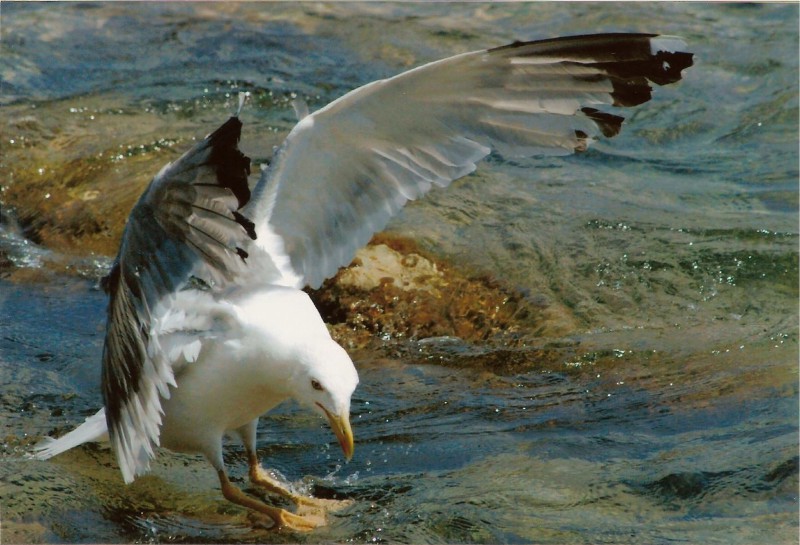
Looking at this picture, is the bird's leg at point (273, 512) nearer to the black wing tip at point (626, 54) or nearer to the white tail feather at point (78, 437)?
the white tail feather at point (78, 437)

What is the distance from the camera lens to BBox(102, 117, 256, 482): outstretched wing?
309 centimetres

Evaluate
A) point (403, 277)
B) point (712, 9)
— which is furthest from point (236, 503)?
point (712, 9)

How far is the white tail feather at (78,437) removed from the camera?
4.09 meters

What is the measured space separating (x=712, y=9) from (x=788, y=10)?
679 mm

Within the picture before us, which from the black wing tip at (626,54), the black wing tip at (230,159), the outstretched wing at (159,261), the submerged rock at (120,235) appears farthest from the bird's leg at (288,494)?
the black wing tip at (626,54)

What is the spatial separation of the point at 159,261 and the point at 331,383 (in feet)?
2.29

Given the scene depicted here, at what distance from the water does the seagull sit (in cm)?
37

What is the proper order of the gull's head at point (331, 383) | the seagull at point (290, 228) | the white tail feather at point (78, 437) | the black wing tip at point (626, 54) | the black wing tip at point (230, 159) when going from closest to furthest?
the black wing tip at point (230, 159) → the seagull at point (290, 228) → the gull's head at point (331, 383) → the black wing tip at point (626, 54) → the white tail feather at point (78, 437)

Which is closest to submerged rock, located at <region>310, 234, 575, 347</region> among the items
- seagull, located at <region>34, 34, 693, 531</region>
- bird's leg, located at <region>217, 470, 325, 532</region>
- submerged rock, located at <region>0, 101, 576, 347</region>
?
submerged rock, located at <region>0, 101, 576, 347</region>

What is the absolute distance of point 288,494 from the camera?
4.21m

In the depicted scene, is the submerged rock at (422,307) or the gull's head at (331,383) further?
the submerged rock at (422,307)

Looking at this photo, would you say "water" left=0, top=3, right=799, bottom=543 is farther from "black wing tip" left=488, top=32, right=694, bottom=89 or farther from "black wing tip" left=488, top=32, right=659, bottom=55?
"black wing tip" left=488, top=32, right=659, bottom=55

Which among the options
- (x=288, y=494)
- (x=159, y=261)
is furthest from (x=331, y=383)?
(x=288, y=494)

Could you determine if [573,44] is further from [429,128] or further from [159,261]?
[159,261]
